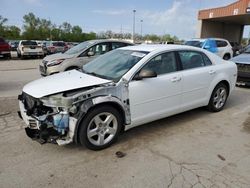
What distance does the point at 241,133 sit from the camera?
4184 millimetres

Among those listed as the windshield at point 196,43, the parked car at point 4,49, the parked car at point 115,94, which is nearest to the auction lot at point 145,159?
the parked car at point 115,94

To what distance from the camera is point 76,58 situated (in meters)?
8.04

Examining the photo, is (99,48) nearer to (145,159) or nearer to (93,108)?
(93,108)

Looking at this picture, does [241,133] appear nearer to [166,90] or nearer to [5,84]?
[166,90]

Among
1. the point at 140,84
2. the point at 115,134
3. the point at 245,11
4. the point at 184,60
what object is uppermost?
the point at 245,11

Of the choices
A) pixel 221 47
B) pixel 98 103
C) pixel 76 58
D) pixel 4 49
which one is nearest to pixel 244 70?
pixel 76 58

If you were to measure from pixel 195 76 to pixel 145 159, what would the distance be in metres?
2.13

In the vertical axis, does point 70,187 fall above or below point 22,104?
below

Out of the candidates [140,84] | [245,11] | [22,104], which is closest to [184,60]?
[140,84]

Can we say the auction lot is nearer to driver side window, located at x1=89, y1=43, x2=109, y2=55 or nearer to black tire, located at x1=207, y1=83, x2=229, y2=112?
black tire, located at x1=207, y1=83, x2=229, y2=112

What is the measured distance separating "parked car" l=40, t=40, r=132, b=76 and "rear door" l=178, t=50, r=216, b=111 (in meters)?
4.23

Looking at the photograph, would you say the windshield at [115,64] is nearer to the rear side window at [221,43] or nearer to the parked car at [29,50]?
the rear side window at [221,43]

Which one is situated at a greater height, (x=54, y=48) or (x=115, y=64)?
(x=115, y=64)

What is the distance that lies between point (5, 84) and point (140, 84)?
22.0 feet
